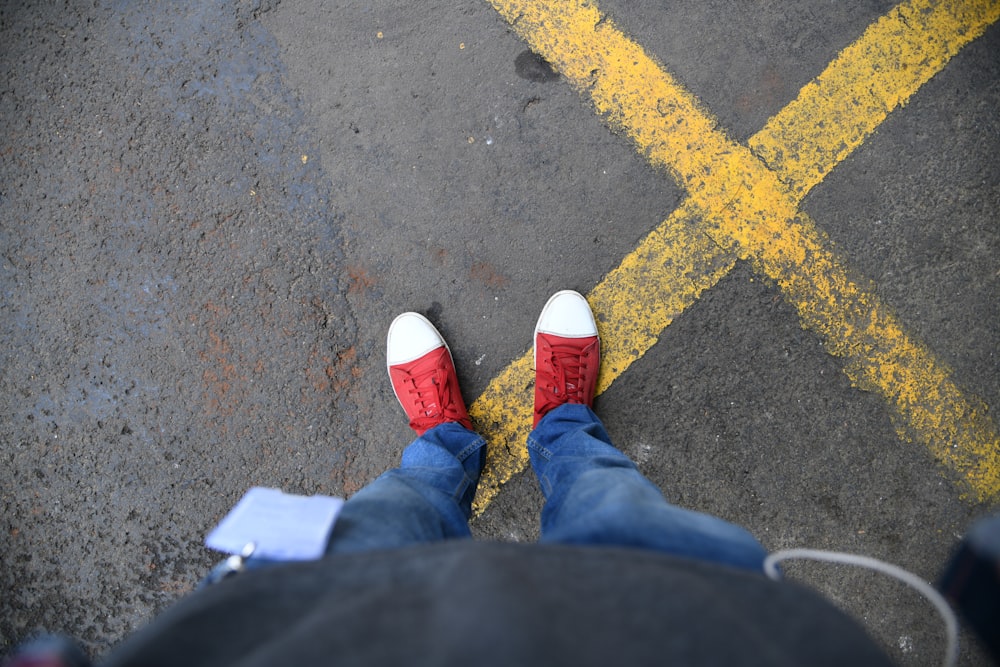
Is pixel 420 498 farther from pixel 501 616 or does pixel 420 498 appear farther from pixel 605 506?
pixel 501 616

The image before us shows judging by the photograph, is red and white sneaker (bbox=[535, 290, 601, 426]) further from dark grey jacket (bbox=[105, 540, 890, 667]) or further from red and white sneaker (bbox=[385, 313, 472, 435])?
dark grey jacket (bbox=[105, 540, 890, 667])

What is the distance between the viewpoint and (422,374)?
2062 mm

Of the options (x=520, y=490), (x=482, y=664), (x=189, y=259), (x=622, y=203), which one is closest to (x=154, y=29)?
(x=189, y=259)

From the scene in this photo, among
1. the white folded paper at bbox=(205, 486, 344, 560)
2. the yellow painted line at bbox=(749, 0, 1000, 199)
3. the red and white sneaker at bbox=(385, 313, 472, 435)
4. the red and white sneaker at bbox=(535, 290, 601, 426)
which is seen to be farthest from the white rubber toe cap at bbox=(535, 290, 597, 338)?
the white folded paper at bbox=(205, 486, 344, 560)

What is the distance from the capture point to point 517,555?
1.09 metres

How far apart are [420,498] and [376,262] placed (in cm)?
94

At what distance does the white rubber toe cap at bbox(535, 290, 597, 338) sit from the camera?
208 cm

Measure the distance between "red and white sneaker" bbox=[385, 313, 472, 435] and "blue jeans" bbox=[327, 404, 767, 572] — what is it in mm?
68

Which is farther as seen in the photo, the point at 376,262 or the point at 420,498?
the point at 376,262

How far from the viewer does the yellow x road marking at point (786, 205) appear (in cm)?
209

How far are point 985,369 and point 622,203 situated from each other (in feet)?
4.79

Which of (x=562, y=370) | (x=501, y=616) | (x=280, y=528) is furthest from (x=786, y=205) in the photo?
(x=280, y=528)

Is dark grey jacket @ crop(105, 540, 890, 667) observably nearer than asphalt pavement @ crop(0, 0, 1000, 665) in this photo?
Yes

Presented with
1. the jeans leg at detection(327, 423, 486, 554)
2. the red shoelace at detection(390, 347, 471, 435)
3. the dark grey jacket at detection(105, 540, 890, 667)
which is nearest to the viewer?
the dark grey jacket at detection(105, 540, 890, 667)
